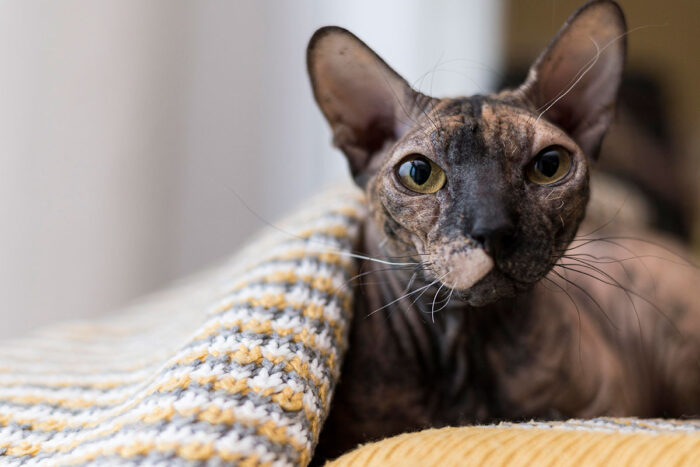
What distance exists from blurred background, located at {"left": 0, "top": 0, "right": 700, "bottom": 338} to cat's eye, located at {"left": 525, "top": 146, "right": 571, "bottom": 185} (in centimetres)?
44

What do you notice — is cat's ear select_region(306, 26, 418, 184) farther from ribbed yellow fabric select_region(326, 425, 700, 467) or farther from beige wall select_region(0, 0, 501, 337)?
ribbed yellow fabric select_region(326, 425, 700, 467)

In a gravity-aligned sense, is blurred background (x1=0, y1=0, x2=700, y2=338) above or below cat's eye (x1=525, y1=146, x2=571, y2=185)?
above

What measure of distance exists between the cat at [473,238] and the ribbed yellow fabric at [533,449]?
180 mm

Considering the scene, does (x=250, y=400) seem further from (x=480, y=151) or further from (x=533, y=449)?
(x=480, y=151)

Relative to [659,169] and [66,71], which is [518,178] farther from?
[659,169]

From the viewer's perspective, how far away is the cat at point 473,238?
0.73 metres

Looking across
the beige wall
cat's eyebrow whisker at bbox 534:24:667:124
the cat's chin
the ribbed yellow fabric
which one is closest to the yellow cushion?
the ribbed yellow fabric

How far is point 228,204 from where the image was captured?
2.20 meters

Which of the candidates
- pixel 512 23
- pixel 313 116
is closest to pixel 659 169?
pixel 313 116

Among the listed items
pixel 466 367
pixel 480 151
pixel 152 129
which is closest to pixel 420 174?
pixel 480 151

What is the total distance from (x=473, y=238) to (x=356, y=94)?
351 millimetres

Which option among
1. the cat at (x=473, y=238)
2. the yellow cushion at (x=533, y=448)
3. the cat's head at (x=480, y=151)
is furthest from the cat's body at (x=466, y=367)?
the yellow cushion at (x=533, y=448)

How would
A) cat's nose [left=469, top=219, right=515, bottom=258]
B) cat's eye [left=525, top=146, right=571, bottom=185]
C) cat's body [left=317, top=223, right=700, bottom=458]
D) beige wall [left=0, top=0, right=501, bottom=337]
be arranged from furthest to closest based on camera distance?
beige wall [left=0, top=0, right=501, bottom=337]
cat's body [left=317, top=223, right=700, bottom=458]
cat's eye [left=525, top=146, right=571, bottom=185]
cat's nose [left=469, top=219, right=515, bottom=258]

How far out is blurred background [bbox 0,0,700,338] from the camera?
149cm
